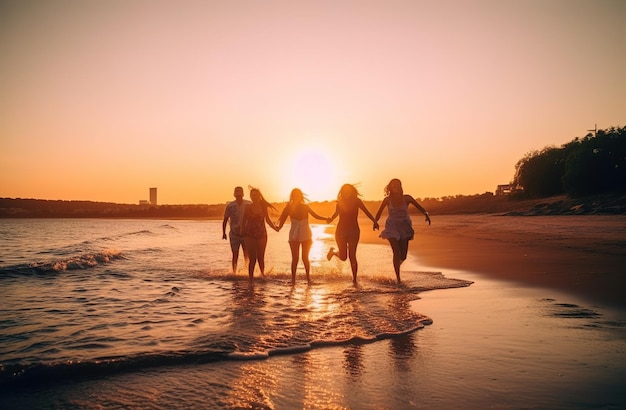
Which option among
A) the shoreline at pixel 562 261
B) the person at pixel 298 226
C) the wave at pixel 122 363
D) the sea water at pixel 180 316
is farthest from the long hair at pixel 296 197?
the wave at pixel 122 363

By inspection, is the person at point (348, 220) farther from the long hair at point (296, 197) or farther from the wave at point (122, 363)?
the wave at point (122, 363)

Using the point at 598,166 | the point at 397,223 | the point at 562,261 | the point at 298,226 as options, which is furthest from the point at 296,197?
the point at 598,166

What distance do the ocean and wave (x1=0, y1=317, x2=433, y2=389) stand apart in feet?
0.06

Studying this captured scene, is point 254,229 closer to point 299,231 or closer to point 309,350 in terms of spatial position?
point 299,231

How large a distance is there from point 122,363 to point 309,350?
6.65 feet

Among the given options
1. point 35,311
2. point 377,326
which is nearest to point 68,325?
point 35,311

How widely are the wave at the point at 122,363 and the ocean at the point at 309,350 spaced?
0.06 feet

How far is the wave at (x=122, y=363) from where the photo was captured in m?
4.53

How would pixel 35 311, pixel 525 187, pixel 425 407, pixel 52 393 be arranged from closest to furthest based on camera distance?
pixel 425 407 < pixel 52 393 < pixel 35 311 < pixel 525 187

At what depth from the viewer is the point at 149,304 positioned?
8492 millimetres

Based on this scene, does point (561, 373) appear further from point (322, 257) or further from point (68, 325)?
point (322, 257)

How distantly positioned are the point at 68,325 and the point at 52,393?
299 cm

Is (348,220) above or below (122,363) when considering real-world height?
above

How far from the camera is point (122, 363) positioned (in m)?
4.88
